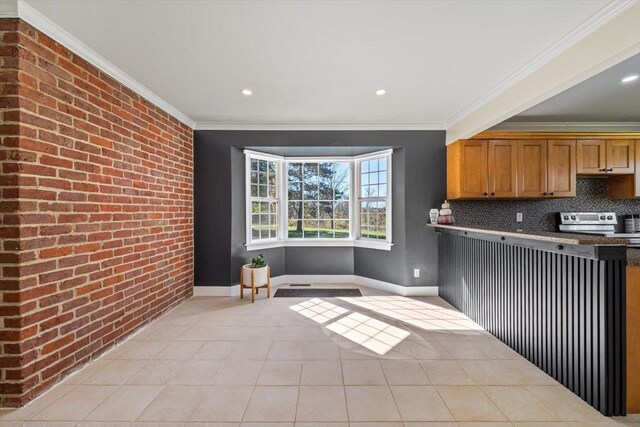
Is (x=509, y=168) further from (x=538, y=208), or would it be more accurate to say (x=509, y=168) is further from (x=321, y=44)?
(x=321, y=44)

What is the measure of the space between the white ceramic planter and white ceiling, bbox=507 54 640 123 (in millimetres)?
4053

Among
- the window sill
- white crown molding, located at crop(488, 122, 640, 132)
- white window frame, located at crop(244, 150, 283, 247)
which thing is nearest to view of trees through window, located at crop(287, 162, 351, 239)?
the window sill

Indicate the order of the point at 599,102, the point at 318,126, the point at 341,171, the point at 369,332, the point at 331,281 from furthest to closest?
1. the point at 341,171
2. the point at 331,281
3. the point at 318,126
4. the point at 599,102
5. the point at 369,332

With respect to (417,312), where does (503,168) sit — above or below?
above

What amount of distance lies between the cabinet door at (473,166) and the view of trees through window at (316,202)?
187cm

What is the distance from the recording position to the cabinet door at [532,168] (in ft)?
12.7

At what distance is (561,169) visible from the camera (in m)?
3.91

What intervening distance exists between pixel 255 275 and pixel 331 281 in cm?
143

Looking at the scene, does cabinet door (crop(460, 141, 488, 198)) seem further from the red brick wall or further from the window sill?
the red brick wall

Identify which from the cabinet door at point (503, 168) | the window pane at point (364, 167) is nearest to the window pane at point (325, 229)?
the window pane at point (364, 167)

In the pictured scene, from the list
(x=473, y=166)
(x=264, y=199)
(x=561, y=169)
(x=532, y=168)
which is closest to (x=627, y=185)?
(x=561, y=169)

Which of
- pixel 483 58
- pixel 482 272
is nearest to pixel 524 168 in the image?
pixel 482 272

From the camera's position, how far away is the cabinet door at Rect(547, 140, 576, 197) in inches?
153

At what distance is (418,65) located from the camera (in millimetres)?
2516
